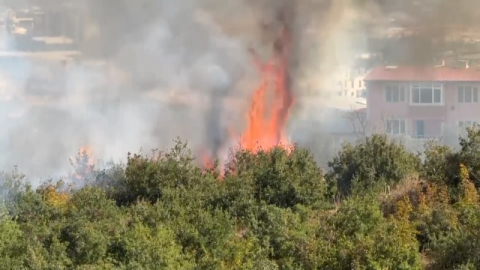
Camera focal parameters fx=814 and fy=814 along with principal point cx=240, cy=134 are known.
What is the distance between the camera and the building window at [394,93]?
23.2 m

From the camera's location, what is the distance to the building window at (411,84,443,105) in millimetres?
22938

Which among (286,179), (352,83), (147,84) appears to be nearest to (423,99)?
(352,83)

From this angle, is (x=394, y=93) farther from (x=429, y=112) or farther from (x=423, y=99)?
(x=429, y=112)

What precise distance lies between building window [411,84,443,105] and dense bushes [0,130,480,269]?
8.27 m

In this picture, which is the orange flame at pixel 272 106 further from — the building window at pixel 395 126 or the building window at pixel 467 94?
the building window at pixel 467 94

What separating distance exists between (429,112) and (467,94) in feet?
3.94

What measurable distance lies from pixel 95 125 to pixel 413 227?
12796 millimetres

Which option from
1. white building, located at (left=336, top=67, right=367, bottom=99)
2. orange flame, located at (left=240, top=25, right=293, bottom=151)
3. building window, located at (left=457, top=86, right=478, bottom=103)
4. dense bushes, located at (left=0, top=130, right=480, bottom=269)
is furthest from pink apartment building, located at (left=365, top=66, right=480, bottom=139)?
dense bushes, located at (left=0, top=130, right=480, bottom=269)

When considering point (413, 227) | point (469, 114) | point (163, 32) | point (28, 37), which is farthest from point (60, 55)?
point (413, 227)

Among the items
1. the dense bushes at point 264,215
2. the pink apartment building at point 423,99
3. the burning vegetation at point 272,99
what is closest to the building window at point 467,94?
the pink apartment building at point 423,99

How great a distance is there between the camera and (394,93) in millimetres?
23500

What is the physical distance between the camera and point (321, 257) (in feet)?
33.6

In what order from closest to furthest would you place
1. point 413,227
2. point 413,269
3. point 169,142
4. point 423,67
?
1. point 413,269
2. point 413,227
3. point 169,142
4. point 423,67

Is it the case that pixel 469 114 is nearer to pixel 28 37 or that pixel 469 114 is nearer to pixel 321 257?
pixel 28 37
